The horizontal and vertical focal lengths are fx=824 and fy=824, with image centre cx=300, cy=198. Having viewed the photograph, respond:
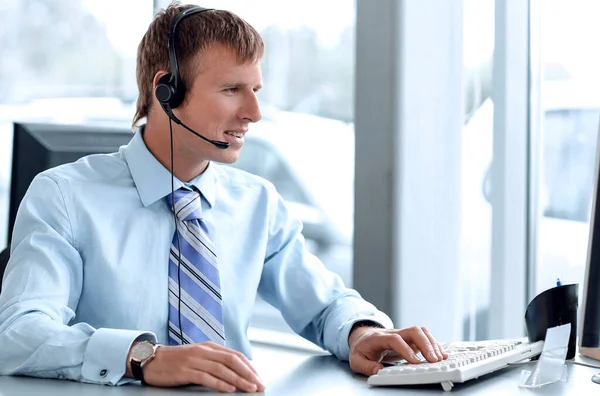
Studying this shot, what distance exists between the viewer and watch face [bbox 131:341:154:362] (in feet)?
3.93

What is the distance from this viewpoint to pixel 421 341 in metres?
1.30

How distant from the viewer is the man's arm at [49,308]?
1206mm

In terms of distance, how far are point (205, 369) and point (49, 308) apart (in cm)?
30

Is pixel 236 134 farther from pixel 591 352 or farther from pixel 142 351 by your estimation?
pixel 591 352

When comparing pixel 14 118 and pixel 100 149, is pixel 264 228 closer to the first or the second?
pixel 100 149

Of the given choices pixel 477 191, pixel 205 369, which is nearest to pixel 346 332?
pixel 205 369

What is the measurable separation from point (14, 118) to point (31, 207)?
6.01ft

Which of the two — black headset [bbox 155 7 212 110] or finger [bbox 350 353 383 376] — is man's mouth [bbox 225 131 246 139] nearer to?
black headset [bbox 155 7 212 110]

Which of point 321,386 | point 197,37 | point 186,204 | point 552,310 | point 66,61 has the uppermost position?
point 66,61

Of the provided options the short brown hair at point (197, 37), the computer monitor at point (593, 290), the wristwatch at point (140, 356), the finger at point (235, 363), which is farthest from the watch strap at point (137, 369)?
the computer monitor at point (593, 290)

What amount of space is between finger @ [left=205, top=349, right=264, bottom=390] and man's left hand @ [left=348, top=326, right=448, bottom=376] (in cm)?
24

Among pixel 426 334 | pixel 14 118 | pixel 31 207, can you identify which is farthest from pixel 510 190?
pixel 14 118

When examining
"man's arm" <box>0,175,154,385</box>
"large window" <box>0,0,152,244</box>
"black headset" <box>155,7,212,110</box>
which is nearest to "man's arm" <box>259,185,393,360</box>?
"black headset" <box>155,7,212,110</box>

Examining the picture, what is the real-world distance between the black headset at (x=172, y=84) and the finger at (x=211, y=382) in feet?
1.84
